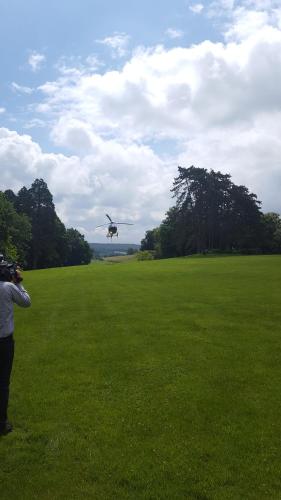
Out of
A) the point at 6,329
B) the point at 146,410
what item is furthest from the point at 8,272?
the point at 146,410

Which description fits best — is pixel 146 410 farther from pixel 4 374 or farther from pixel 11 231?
pixel 11 231

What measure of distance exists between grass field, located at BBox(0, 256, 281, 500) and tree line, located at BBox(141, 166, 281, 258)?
86.7 meters

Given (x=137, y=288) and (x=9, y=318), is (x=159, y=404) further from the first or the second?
(x=137, y=288)

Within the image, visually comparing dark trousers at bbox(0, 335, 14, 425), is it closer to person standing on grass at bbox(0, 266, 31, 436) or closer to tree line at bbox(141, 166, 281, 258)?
person standing on grass at bbox(0, 266, 31, 436)

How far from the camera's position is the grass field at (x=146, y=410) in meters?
6.87

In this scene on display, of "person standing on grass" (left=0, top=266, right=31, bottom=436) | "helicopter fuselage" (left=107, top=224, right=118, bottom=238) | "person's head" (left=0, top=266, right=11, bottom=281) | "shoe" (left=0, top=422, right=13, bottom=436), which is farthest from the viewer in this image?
"helicopter fuselage" (left=107, top=224, right=118, bottom=238)

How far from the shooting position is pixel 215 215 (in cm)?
10600

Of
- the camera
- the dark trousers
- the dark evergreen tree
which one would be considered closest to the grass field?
the dark trousers

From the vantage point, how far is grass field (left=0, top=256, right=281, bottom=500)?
6871 millimetres

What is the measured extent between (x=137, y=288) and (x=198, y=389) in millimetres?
21124

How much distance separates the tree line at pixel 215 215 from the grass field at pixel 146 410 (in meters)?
86.7

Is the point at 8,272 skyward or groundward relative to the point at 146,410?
skyward

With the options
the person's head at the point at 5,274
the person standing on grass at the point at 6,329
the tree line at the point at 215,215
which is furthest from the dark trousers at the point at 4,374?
the tree line at the point at 215,215

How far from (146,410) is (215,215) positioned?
98.7m
